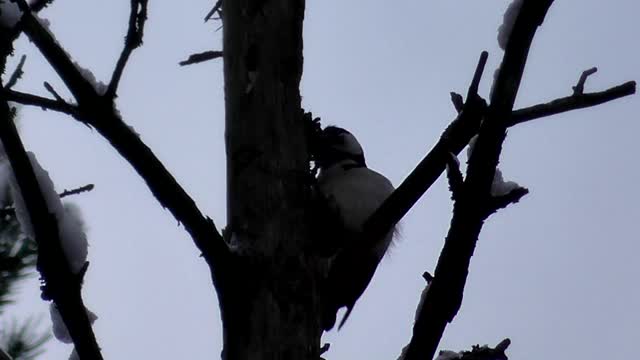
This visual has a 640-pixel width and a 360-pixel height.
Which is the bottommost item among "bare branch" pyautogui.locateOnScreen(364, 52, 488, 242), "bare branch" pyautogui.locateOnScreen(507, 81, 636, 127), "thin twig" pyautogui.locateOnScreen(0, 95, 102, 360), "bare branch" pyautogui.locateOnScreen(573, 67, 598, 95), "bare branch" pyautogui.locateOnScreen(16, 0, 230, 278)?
"thin twig" pyautogui.locateOnScreen(0, 95, 102, 360)

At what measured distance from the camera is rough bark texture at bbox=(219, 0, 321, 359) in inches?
77.1

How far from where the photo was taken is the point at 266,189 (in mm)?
2113

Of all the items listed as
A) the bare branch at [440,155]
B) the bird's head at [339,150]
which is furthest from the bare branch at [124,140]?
the bird's head at [339,150]

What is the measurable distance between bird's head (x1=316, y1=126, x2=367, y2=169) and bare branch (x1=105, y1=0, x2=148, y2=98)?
6.05ft

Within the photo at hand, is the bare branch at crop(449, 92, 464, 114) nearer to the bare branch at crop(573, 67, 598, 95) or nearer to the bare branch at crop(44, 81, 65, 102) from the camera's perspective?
the bare branch at crop(573, 67, 598, 95)

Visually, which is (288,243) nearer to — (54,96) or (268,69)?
(268,69)

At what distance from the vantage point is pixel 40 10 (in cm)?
198

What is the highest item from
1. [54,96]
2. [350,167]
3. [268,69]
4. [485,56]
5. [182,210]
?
[350,167]

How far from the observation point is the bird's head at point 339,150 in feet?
12.1

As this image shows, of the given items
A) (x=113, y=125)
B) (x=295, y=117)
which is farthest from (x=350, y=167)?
(x=113, y=125)

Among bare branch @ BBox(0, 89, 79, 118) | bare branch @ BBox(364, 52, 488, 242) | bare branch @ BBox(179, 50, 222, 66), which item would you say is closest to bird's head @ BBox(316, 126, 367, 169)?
bare branch @ BBox(179, 50, 222, 66)

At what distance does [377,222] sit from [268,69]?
48 centimetres

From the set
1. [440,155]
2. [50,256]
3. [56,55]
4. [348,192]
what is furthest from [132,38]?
[348,192]

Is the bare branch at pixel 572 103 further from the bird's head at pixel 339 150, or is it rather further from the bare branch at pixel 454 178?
the bird's head at pixel 339 150
